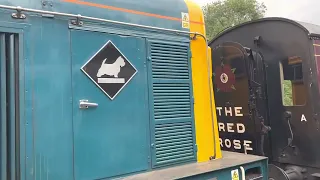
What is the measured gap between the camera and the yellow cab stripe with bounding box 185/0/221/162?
3.60m

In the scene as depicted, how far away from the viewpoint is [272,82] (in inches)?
182

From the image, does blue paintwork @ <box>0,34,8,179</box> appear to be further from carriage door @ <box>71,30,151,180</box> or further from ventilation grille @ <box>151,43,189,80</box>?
ventilation grille @ <box>151,43,189,80</box>

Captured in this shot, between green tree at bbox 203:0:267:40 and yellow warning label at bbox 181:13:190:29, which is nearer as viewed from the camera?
yellow warning label at bbox 181:13:190:29

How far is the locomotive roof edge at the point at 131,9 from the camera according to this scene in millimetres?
2666

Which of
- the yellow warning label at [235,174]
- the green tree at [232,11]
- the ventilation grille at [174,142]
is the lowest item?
the yellow warning label at [235,174]

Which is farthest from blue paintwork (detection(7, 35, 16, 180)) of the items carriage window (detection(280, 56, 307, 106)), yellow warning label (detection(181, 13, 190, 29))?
carriage window (detection(280, 56, 307, 106))

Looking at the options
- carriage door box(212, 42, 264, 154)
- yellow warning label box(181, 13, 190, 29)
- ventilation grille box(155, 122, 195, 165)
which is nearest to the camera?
ventilation grille box(155, 122, 195, 165)

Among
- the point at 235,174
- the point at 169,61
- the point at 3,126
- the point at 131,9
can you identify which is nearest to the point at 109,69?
the point at 131,9

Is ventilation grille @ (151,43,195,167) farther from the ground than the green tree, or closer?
closer

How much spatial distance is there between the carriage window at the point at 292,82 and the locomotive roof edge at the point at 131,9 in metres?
1.41

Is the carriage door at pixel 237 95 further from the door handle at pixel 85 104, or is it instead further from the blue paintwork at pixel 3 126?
the blue paintwork at pixel 3 126

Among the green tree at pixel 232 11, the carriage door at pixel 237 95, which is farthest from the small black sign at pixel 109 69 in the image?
the green tree at pixel 232 11

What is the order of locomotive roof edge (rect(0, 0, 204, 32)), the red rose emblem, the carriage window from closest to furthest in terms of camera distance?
locomotive roof edge (rect(0, 0, 204, 32)) → the carriage window → the red rose emblem

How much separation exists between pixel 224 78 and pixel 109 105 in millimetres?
2315
